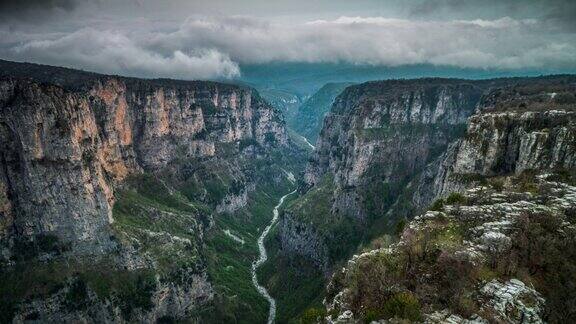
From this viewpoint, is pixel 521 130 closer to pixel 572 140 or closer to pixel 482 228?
pixel 572 140

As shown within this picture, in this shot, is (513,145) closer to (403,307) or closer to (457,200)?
(457,200)

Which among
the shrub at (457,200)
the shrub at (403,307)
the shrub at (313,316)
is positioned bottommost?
the shrub at (313,316)

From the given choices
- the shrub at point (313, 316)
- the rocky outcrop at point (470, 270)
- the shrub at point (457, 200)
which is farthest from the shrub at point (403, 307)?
the shrub at point (457, 200)

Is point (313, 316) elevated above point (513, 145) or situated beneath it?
situated beneath

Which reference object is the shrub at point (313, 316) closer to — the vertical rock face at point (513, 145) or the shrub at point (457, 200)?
the shrub at point (457, 200)

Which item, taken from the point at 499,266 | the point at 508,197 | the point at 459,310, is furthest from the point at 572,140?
the point at 459,310

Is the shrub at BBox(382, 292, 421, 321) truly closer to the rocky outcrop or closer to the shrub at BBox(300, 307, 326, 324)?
the rocky outcrop

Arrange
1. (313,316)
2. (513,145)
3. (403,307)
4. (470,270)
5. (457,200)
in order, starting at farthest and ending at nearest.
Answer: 1. (513,145)
2. (457,200)
3. (313,316)
4. (470,270)
5. (403,307)

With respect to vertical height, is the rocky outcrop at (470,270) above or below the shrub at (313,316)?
above

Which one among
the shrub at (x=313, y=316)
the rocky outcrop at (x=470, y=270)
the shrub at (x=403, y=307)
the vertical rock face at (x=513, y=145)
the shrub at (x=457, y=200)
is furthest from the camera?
Result: the vertical rock face at (x=513, y=145)

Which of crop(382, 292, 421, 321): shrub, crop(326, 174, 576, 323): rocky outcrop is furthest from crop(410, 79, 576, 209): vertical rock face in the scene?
crop(382, 292, 421, 321): shrub

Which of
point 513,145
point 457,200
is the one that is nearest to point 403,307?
point 457,200
